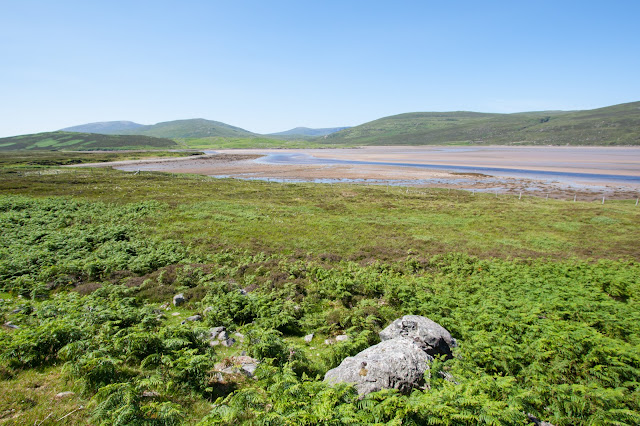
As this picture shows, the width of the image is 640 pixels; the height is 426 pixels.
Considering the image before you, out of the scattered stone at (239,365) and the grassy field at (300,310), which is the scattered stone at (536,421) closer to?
the grassy field at (300,310)

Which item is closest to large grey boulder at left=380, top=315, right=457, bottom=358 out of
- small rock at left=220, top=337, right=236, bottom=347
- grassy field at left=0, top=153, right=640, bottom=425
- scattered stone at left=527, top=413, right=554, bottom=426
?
grassy field at left=0, top=153, right=640, bottom=425

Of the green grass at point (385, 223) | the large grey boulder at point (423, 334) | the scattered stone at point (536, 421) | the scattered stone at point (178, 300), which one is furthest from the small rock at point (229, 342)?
the green grass at point (385, 223)

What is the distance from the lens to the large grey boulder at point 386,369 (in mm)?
7700

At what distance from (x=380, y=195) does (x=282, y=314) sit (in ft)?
126

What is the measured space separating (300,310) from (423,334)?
559cm

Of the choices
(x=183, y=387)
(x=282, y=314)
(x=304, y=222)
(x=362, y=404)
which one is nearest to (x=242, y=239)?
(x=304, y=222)

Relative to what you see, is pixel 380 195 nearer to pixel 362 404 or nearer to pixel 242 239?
pixel 242 239

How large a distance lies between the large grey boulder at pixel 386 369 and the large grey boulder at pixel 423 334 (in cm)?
73

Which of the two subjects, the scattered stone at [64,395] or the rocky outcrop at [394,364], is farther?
the rocky outcrop at [394,364]

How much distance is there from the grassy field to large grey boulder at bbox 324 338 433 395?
1.32 feet

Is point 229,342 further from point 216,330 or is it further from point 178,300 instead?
point 178,300

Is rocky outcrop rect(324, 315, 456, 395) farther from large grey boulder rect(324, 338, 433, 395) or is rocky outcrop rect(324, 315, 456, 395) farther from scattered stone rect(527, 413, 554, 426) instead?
scattered stone rect(527, 413, 554, 426)

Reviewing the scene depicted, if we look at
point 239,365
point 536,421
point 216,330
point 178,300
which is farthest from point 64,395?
point 536,421

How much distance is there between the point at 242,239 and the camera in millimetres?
23938
